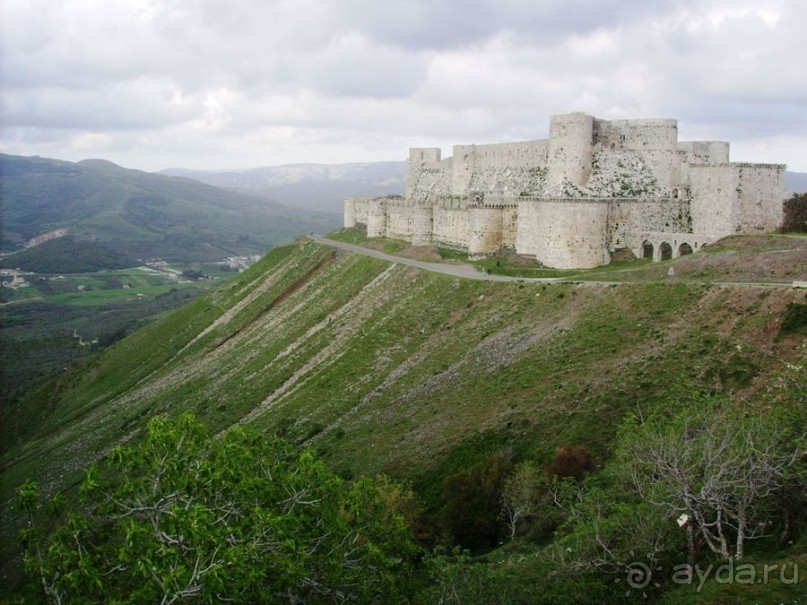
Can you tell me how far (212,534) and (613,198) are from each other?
2032 inches

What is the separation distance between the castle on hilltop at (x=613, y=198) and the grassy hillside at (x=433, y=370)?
26.9ft

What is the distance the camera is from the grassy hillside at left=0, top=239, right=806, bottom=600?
35.4 metres

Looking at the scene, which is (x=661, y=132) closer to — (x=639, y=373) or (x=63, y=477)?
(x=639, y=373)

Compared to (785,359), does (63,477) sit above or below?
below

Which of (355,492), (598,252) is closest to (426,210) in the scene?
(598,252)

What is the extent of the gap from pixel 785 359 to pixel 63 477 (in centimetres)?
5524

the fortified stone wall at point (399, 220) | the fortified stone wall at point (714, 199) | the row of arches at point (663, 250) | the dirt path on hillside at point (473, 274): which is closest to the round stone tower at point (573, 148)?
the row of arches at point (663, 250)

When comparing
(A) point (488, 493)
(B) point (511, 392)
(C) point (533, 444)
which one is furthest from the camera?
(B) point (511, 392)

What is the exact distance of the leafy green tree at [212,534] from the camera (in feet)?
53.9

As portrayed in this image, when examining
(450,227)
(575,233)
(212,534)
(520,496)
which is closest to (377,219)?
(450,227)

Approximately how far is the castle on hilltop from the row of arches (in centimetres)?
10

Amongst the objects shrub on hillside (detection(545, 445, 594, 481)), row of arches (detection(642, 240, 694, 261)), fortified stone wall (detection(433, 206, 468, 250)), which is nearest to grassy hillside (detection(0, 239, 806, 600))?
shrub on hillside (detection(545, 445, 594, 481))

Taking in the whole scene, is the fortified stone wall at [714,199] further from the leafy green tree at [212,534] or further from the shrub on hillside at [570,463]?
the leafy green tree at [212,534]

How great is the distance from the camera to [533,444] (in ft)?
114
